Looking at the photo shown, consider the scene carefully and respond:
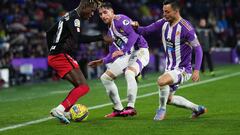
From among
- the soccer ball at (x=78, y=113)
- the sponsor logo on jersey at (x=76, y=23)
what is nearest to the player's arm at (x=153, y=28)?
the sponsor logo on jersey at (x=76, y=23)

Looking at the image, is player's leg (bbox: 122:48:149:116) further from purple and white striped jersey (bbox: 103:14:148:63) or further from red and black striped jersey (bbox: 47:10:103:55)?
red and black striped jersey (bbox: 47:10:103:55)

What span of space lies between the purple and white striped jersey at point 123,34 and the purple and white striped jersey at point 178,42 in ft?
2.33

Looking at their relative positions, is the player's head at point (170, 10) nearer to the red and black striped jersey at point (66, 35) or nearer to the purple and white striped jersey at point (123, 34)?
the purple and white striped jersey at point (123, 34)

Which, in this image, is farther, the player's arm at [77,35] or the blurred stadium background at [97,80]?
the player's arm at [77,35]

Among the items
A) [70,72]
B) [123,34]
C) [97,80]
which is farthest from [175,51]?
[97,80]

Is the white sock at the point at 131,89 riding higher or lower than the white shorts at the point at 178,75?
lower

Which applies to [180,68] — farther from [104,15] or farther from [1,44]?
[1,44]

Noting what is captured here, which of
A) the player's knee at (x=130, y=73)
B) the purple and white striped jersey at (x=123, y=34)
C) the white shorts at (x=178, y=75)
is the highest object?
the purple and white striped jersey at (x=123, y=34)

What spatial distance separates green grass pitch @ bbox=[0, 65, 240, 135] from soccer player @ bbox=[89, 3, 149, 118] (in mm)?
393

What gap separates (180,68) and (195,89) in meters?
7.23

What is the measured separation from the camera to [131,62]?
12.8 metres

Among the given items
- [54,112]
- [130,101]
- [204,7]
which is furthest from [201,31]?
[54,112]

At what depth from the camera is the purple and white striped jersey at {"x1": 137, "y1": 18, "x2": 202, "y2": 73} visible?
1143 centimetres

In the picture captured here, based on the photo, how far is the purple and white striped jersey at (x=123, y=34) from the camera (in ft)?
40.5
